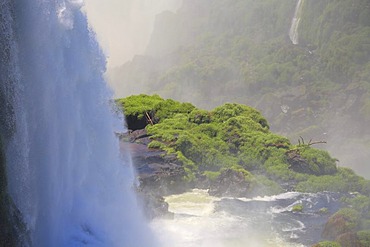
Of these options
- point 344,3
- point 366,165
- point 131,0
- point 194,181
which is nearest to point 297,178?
point 194,181

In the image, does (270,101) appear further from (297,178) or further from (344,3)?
(297,178)

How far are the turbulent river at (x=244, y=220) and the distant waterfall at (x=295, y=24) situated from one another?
6395 cm

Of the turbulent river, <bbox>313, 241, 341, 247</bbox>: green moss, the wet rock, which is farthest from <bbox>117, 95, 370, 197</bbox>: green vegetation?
<bbox>313, 241, 341, 247</bbox>: green moss

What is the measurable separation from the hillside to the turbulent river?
29294mm

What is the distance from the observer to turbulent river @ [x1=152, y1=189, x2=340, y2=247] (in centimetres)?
1850

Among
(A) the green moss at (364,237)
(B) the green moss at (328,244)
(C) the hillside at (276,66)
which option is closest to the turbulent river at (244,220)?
(B) the green moss at (328,244)

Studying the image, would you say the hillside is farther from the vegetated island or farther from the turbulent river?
the turbulent river

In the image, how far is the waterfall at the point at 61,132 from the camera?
11.0 meters

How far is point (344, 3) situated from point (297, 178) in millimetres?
57142

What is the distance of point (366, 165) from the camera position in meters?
53.1

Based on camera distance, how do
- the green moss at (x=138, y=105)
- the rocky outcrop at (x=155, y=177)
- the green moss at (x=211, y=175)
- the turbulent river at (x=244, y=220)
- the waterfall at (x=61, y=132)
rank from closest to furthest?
the waterfall at (x=61, y=132) → the turbulent river at (x=244, y=220) → the rocky outcrop at (x=155, y=177) → the green moss at (x=211, y=175) → the green moss at (x=138, y=105)

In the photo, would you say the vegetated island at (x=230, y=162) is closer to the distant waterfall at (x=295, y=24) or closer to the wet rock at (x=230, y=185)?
the wet rock at (x=230, y=185)

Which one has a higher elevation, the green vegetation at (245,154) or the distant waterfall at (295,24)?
the distant waterfall at (295,24)

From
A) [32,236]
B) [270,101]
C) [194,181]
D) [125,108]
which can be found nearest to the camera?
[32,236]
